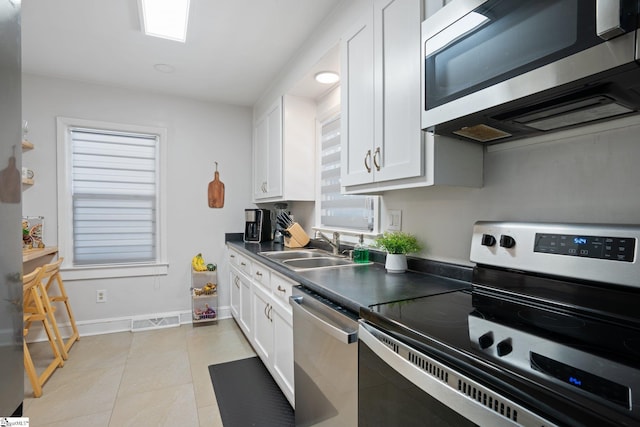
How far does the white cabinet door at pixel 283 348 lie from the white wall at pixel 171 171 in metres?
1.86

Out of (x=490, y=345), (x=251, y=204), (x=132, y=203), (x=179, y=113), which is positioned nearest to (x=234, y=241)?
(x=251, y=204)

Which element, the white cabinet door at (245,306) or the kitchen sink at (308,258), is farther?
the white cabinet door at (245,306)

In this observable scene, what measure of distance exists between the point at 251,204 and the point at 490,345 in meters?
3.35

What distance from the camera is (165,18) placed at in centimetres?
203

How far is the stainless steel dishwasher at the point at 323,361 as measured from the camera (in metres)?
1.12

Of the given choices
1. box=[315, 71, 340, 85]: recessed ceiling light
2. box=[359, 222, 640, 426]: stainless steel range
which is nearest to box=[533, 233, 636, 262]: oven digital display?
box=[359, 222, 640, 426]: stainless steel range

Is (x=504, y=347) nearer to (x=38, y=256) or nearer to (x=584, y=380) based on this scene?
(x=584, y=380)

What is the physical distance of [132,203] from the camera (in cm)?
333

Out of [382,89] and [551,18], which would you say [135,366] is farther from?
[551,18]

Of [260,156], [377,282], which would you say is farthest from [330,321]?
[260,156]

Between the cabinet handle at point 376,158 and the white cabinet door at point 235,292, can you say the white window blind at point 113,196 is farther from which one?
the cabinet handle at point 376,158

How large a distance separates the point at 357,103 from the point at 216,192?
2.42m

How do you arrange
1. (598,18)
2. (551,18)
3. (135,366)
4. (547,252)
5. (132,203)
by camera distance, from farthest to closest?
(132,203), (135,366), (547,252), (551,18), (598,18)

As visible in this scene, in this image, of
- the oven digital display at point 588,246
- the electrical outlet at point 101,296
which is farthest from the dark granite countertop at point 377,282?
the electrical outlet at point 101,296
